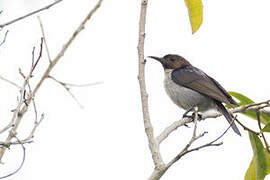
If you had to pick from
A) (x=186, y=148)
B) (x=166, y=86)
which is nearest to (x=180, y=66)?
(x=166, y=86)

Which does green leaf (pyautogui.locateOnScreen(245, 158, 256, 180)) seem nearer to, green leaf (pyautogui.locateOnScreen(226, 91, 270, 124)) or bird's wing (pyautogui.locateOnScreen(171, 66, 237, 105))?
green leaf (pyautogui.locateOnScreen(226, 91, 270, 124))

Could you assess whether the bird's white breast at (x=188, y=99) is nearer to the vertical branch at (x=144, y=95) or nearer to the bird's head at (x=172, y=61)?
the bird's head at (x=172, y=61)

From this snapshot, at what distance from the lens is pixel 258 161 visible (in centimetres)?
307

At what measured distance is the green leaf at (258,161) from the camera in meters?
3.00

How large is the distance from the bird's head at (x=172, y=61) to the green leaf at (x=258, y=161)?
12.7ft

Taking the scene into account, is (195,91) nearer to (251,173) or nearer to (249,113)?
(249,113)

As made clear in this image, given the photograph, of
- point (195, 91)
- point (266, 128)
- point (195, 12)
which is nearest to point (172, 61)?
point (195, 91)

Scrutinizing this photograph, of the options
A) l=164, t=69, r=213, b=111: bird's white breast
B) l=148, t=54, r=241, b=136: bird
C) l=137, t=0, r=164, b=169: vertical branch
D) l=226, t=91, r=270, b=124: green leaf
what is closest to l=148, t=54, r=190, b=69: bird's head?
l=148, t=54, r=241, b=136: bird

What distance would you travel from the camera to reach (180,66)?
23.2 feet

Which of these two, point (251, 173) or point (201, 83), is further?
point (201, 83)

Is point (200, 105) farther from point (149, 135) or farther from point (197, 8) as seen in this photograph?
point (149, 135)

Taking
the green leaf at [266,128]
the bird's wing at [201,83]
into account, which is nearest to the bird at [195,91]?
the bird's wing at [201,83]

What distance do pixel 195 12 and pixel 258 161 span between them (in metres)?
1.12

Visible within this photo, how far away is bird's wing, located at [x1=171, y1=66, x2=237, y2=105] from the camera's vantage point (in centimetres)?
562
